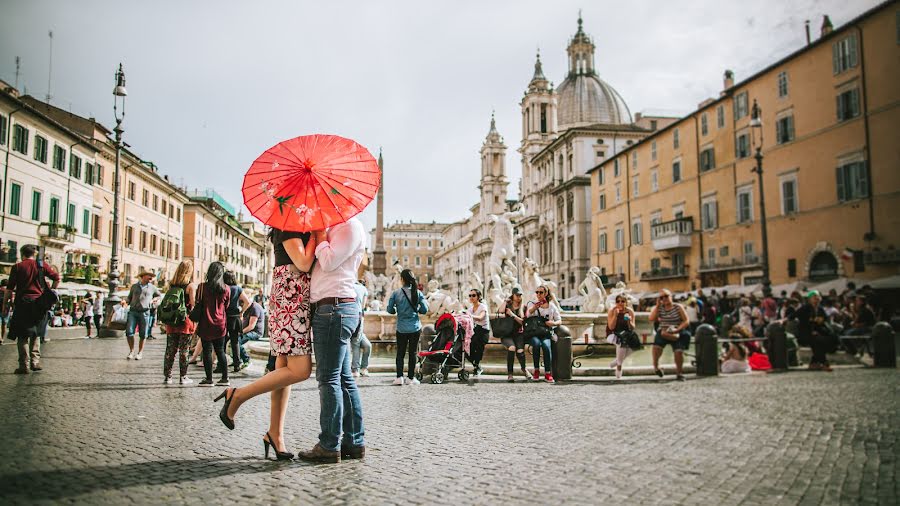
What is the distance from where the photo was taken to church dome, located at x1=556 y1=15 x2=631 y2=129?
7775cm

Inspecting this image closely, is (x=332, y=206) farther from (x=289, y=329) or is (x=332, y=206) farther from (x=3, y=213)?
(x=3, y=213)

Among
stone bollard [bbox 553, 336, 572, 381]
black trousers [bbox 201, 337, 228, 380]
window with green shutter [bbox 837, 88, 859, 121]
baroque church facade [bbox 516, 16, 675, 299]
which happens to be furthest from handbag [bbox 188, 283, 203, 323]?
baroque church facade [bbox 516, 16, 675, 299]

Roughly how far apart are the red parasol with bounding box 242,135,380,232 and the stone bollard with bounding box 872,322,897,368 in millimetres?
13004

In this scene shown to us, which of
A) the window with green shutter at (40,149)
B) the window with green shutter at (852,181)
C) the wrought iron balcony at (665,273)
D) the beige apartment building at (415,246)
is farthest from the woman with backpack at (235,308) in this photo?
the beige apartment building at (415,246)

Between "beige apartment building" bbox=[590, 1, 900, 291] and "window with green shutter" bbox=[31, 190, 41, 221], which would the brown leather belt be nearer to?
"beige apartment building" bbox=[590, 1, 900, 291]

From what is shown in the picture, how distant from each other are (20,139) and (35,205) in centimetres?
337

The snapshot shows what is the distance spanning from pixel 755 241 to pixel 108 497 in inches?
1435

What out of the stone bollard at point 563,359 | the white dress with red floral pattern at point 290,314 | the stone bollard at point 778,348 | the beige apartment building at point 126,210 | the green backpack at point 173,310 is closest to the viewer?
the white dress with red floral pattern at point 290,314

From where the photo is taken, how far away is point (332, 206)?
14.4 ft

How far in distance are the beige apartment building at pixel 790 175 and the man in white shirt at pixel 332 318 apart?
26.4 meters

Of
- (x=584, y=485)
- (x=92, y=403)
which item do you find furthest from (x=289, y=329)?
(x=92, y=403)

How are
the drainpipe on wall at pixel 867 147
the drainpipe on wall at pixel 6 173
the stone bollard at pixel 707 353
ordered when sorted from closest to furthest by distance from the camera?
the stone bollard at pixel 707 353 → the drainpipe on wall at pixel 867 147 → the drainpipe on wall at pixel 6 173

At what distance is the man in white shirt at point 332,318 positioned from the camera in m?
4.38

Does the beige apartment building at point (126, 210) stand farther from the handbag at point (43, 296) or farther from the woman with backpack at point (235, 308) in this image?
the woman with backpack at point (235, 308)
